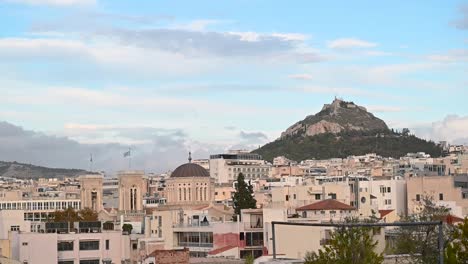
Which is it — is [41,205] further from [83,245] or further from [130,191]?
[83,245]

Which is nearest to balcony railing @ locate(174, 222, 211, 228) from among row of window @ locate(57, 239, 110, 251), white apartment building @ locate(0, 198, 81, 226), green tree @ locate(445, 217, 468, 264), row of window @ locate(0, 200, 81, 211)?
row of window @ locate(57, 239, 110, 251)

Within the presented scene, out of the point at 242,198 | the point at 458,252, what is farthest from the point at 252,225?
the point at 458,252

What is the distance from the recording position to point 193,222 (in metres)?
75.2

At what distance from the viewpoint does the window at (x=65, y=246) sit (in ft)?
196

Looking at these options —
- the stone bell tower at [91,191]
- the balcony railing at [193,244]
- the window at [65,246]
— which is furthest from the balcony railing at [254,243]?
the stone bell tower at [91,191]

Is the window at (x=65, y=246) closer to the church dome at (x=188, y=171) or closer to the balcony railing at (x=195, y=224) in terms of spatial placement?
the balcony railing at (x=195, y=224)

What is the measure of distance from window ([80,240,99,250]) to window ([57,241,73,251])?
798 mm

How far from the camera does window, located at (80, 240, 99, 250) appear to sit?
60938mm

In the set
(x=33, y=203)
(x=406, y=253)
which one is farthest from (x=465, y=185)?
(x=33, y=203)

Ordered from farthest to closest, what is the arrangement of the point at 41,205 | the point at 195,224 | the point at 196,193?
the point at 41,205 < the point at 196,193 < the point at 195,224

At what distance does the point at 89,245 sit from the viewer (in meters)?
61.1

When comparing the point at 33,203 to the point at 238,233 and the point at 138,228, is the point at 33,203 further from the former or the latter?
the point at 238,233

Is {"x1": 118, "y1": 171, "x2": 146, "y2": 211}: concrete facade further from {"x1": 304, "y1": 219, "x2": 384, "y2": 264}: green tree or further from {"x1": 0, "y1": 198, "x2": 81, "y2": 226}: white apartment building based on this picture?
{"x1": 304, "y1": 219, "x2": 384, "y2": 264}: green tree

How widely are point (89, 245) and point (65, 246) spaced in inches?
62.5
